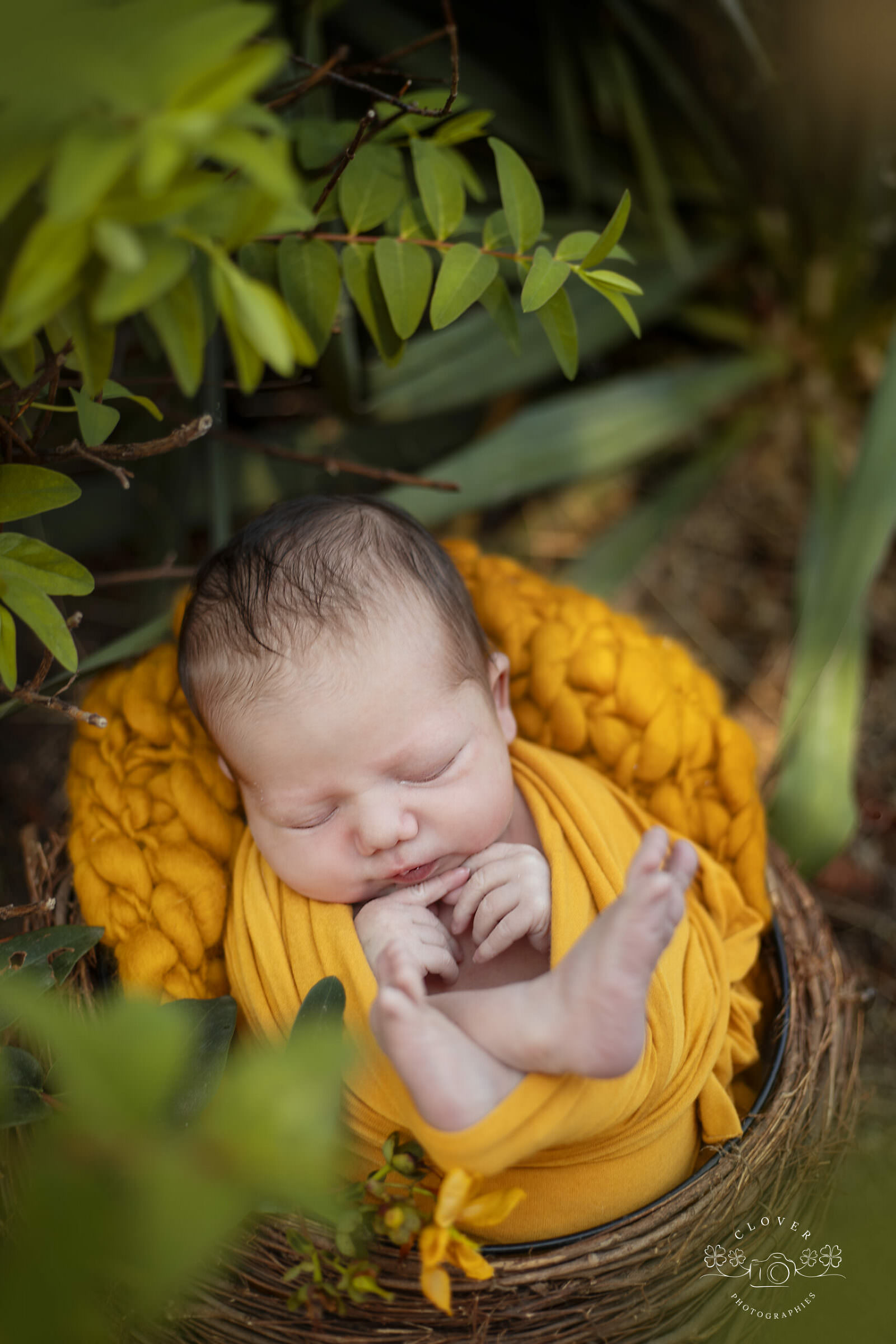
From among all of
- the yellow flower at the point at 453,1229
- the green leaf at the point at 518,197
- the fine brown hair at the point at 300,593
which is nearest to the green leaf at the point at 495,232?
the green leaf at the point at 518,197

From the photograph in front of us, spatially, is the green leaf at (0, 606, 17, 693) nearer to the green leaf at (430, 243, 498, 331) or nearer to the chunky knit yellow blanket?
the chunky knit yellow blanket

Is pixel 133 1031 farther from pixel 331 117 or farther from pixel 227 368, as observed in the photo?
pixel 227 368

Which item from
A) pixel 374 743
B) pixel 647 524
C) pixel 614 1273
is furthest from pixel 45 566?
pixel 647 524

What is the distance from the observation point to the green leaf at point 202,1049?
0.88 metres

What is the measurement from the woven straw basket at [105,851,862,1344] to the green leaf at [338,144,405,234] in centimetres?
106

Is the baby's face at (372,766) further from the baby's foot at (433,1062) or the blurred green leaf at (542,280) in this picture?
the blurred green leaf at (542,280)

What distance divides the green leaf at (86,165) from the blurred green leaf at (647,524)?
1.53m

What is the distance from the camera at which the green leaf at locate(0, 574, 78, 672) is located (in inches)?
34.3

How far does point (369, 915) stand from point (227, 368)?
4.34 feet

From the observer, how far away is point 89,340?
2.38 feet

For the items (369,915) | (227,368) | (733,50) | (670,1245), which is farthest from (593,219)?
(670,1245)

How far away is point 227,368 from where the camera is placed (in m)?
1.99

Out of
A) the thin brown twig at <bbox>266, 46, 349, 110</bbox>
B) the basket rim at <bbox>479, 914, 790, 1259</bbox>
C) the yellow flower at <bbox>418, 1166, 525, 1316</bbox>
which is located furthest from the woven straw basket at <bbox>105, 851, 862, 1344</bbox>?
the thin brown twig at <bbox>266, 46, 349, 110</bbox>

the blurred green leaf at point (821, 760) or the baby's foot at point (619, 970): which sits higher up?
the baby's foot at point (619, 970)
